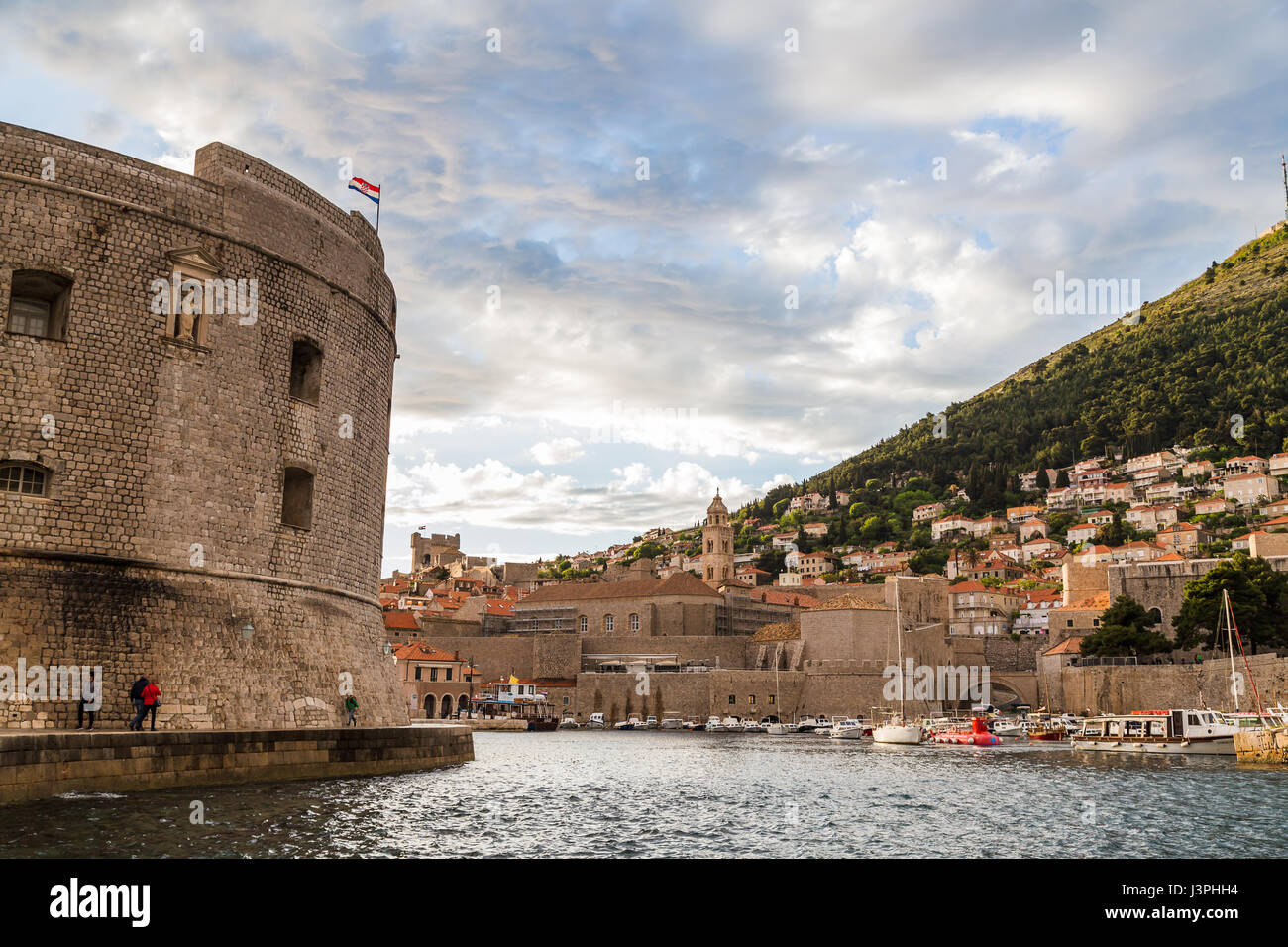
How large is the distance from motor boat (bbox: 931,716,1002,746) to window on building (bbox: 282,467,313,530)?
32262 millimetres

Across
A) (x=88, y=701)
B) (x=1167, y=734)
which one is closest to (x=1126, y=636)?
(x=1167, y=734)

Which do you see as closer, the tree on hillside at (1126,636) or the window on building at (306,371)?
the window on building at (306,371)

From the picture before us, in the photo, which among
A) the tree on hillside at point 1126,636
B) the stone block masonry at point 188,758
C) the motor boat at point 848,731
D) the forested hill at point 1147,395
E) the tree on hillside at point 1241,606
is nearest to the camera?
the stone block masonry at point 188,758

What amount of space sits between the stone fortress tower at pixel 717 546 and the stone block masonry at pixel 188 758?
2654 inches

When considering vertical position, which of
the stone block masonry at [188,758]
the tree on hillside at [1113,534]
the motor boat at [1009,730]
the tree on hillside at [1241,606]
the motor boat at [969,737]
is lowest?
the motor boat at [1009,730]

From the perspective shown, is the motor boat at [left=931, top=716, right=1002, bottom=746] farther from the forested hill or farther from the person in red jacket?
the forested hill

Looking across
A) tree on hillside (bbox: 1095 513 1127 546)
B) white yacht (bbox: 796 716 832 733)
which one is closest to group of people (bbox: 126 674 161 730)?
white yacht (bbox: 796 716 832 733)

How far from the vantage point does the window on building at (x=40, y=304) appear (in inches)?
605

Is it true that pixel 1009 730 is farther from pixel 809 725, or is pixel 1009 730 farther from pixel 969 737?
pixel 809 725

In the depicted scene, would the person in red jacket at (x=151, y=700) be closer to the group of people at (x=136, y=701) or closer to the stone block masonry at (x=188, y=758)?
the group of people at (x=136, y=701)

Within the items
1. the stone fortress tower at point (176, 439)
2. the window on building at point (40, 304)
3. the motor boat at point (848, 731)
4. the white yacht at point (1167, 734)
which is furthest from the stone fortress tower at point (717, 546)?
the window on building at point (40, 304)

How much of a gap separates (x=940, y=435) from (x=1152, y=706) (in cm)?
10492

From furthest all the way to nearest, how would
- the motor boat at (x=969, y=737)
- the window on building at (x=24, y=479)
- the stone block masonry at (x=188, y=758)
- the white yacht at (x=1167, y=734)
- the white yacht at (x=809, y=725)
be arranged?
the white yacht at (x=809, y=725)
the motor boat at (x=969, y=737)
the white yacht at (x=1167, y=734)
the window on building at (x=24, y=479)
the stone block masonry at (x=188, y=758)
